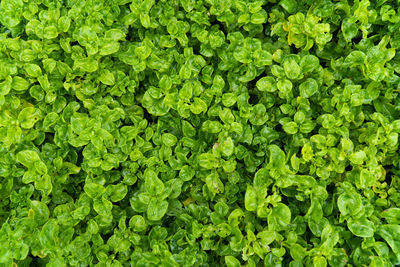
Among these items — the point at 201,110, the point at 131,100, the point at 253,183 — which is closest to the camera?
the point at 253,183

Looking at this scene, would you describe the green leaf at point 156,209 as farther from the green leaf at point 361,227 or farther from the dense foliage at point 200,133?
the green leaf at point 361,227

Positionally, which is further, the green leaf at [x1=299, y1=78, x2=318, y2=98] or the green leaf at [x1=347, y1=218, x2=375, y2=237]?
the green leaf at [x1=299, y1=78, x2=318, y2=98]

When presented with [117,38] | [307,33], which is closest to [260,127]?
[307,33]

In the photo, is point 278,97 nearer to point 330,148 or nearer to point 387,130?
point 330,148

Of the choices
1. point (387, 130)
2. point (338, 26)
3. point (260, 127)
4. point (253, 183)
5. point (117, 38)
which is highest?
point (338, 26)

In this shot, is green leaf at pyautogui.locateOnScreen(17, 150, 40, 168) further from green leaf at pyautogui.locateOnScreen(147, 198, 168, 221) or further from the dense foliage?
green leaf at pyautogui.locateOnScreen(147, 198, 168, 221)

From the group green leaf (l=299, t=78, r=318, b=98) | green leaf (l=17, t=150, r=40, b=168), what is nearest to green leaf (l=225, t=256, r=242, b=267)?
green leaf (l=299, t=78, r=318, b=98)

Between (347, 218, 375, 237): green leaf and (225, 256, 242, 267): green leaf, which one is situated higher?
(347, 218, 375, 237): green leaf

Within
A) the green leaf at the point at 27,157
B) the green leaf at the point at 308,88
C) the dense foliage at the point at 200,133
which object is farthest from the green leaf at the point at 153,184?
the green leaf at the point at 308,88
